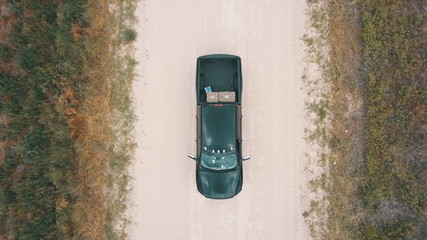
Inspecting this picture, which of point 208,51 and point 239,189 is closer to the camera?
point 239,189

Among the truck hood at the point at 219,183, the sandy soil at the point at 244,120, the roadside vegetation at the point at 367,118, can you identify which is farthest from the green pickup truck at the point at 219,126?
the roadside vegetation at the point at 367,118

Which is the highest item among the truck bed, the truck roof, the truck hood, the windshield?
the truck bed

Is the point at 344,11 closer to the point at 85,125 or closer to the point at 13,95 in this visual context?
the point at 85,125

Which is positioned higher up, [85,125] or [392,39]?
[392,39]

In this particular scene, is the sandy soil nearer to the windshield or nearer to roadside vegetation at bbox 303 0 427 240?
roadside vegetation at bbox 303 0 427 240

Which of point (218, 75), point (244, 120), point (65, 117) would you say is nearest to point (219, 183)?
point (244, 120)

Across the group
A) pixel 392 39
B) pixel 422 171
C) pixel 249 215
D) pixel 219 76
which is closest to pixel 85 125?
pixel 219 76

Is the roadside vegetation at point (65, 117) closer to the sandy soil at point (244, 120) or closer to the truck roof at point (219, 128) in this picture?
the sandy soil at point (244, 120)

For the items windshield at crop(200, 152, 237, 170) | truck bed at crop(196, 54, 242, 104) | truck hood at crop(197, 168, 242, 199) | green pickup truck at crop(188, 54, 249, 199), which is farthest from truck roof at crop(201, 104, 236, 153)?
truck hood at crop(197, 168, 242, 199)
